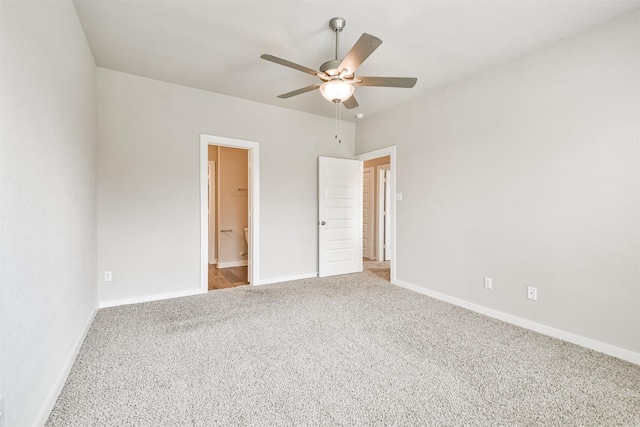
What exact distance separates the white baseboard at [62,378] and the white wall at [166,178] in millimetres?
1001

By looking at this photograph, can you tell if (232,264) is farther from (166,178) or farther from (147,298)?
(166,178)

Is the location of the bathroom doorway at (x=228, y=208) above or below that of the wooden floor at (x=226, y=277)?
above

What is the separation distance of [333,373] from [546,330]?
6.86 ft

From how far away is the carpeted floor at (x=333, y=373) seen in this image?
1.58m

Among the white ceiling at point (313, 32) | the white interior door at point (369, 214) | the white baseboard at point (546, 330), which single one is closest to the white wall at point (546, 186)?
the white baseboard at point (546, 330)

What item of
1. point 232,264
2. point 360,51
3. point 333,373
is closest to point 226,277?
point 232,264

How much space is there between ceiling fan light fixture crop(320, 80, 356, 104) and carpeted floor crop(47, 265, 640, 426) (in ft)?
6.78

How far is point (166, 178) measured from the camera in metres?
3.54

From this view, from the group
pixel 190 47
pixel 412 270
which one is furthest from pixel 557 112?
pixel 190 47

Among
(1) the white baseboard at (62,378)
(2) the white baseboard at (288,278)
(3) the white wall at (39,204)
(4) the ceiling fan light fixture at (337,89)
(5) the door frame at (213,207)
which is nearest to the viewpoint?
(3) the white wall at (39,204)

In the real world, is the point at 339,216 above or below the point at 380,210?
below

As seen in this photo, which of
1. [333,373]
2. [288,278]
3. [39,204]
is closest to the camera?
[39,204]

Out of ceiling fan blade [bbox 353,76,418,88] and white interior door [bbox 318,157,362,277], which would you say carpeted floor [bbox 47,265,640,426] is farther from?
ceiling fan blade [bbox 353,76,418,88]

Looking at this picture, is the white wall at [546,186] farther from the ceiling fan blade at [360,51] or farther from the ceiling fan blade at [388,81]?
the ceiling fan blade at [360,51]
